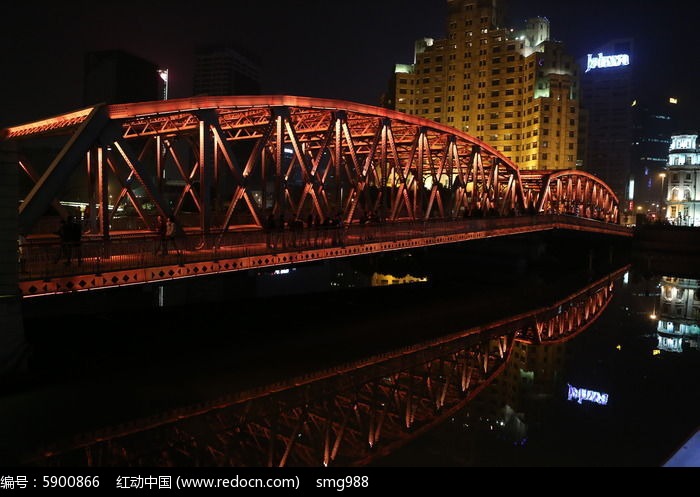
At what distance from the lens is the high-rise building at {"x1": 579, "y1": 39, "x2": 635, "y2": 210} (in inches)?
6265

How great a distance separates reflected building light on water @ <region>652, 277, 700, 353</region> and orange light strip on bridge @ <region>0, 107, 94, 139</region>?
974 inches

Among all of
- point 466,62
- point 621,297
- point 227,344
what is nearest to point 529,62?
point 466,62

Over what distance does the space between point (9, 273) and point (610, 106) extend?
18147cm

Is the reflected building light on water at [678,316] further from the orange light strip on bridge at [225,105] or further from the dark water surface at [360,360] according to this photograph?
the orange light strip on bridge at [225,105]

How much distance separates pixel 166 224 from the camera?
66.6 feet

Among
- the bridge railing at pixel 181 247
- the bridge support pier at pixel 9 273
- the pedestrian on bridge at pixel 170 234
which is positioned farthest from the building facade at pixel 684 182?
the bridge support pier at pixel 9 273

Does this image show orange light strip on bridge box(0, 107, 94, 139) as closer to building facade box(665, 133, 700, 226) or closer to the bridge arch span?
the bridge arch span

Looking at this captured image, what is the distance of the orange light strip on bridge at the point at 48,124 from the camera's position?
64.1 feet

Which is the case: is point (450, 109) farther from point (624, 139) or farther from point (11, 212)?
point (11, 212)

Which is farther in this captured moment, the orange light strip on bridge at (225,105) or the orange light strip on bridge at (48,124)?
the orange light strip on bridge at (48,124)

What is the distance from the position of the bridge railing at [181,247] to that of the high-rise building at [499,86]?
93.3 meters

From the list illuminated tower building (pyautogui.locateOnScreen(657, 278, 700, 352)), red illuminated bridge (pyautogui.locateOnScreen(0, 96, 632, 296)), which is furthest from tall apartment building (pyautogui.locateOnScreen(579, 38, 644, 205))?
red illuminated bridge (pyautogui.locateOnScreen(0, 96, 632, 296))

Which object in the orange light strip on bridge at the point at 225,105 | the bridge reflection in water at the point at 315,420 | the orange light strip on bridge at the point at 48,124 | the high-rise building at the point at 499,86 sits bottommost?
the bridge reflection in water at the point at 315,420

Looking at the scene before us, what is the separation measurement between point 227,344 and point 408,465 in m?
10.8
